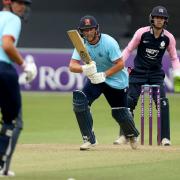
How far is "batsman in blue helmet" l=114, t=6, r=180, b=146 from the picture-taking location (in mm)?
10805

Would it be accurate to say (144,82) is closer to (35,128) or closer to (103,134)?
(103,134)

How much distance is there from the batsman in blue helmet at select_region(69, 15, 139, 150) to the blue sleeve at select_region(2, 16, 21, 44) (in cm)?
228

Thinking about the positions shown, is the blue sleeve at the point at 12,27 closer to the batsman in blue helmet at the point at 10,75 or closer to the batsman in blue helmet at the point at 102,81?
the batsman in blue helmet at the point at 10,75

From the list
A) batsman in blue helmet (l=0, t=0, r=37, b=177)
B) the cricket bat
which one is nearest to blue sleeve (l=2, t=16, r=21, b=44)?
batsman in blue helmet (l=0, t=0, r=37, b=177)

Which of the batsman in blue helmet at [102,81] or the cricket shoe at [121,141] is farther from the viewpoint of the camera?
the cricket shoe at [121,141]

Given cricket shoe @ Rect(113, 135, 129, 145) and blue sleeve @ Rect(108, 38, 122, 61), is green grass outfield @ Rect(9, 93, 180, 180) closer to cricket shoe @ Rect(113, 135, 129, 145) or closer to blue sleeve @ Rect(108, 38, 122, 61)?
cricket shoe @ Rect(113, 135, 129, 145)

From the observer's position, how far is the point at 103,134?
12406 mm

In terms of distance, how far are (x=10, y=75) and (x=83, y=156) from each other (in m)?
2.19

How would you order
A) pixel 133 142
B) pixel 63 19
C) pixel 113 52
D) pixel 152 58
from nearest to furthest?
1. pixel 113 52
2. pixel 133 142
3. pixel 152 58
4. pixel 63 19

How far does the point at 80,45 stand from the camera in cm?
957

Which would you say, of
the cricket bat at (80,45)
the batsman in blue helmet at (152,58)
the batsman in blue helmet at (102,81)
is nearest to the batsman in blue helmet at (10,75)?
the cricket bat at (80,45)

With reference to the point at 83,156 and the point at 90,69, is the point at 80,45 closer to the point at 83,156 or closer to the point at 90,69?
the point at 90,69

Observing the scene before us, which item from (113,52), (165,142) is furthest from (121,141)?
(113,52)

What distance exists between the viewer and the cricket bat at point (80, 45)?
373 inches
